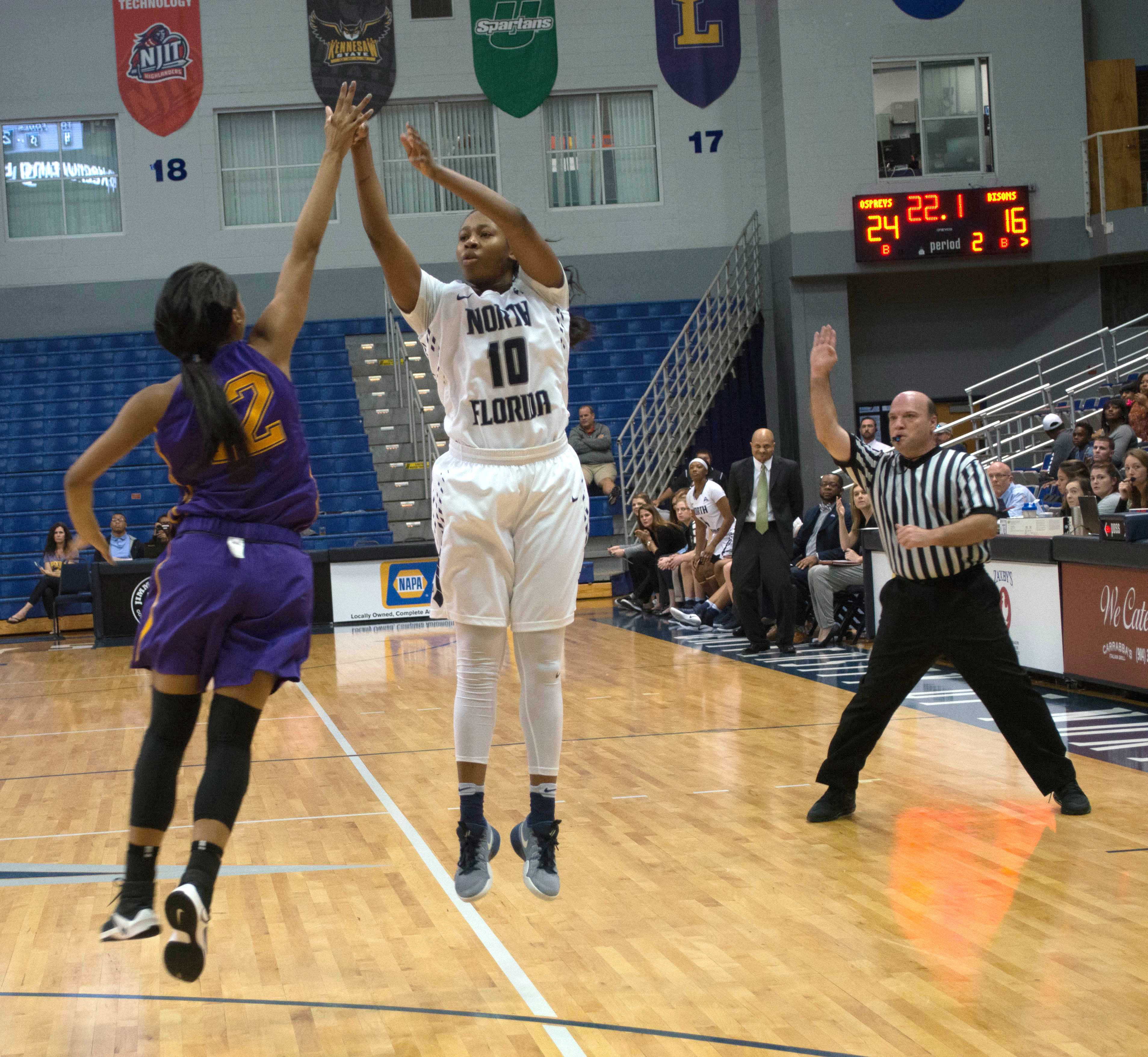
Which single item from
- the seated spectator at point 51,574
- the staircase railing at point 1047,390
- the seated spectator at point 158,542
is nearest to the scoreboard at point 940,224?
the staircase railing at point 1047,390

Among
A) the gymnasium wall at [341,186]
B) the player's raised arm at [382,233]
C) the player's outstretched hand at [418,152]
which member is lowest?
the player's raised arm at [382,233]

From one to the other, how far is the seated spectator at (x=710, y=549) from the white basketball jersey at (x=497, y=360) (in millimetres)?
8280

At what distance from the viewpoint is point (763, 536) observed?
415 inches

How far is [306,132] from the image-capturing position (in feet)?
65.0

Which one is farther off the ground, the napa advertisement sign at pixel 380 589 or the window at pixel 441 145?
the window at pixel 441 145

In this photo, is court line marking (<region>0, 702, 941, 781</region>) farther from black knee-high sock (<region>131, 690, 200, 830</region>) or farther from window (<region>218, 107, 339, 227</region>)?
window (<region>218, 107, 339, 227</region>)

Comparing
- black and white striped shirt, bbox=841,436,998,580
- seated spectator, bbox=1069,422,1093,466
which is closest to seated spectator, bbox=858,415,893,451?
seated spectator, bbox=1069,422,1093,466

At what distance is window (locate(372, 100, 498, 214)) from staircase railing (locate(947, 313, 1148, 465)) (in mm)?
8013

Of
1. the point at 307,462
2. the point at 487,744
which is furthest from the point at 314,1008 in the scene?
the point at 307,462

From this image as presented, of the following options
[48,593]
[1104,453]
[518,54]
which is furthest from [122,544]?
[1104,453]

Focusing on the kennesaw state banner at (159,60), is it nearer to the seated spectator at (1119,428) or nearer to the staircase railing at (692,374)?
the staircase railing at (692,374)

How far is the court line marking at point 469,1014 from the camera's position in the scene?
10.1ft

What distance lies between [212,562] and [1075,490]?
757 cm

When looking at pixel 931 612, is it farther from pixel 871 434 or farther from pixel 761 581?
pixel 871 434
